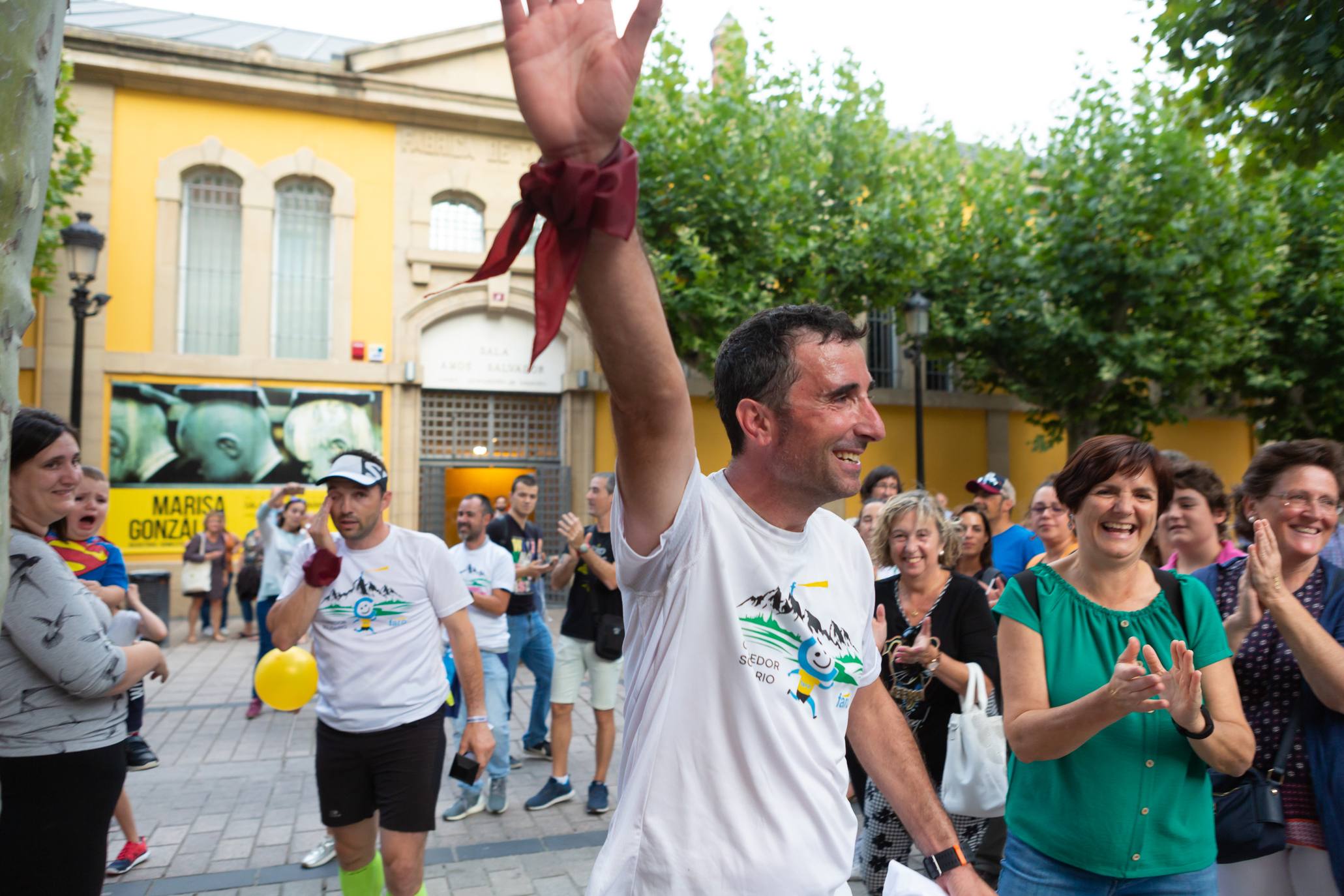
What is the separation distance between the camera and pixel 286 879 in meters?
4.66

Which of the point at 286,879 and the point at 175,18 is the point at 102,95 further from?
the point at 286,879

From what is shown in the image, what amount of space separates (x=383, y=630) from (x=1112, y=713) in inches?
113

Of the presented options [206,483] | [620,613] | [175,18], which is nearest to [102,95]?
[175,18]

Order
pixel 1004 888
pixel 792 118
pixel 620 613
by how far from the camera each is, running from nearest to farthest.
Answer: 1. pixel 1004 888
2. pixel 620 613
3. pixel 792 118

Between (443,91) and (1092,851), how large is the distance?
16.1m

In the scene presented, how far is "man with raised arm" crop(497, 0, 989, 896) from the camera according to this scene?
1.54 meters

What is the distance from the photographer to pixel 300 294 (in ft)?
50.4

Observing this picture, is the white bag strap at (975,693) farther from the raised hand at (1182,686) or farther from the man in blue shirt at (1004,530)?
the man in blue shirt at (1004,530)

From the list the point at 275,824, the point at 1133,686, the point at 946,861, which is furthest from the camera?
the point at 275,824

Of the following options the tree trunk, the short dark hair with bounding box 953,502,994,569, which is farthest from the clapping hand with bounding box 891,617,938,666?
the tree trunk

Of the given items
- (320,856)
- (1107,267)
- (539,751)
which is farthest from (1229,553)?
(1107,267)

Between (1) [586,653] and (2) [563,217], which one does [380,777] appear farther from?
(2) [563,217]

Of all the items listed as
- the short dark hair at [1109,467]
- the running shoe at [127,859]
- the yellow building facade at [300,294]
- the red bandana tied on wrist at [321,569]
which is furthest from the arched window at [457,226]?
the short dark hair at [1109,467]

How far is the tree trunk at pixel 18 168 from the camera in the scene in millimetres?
1332
